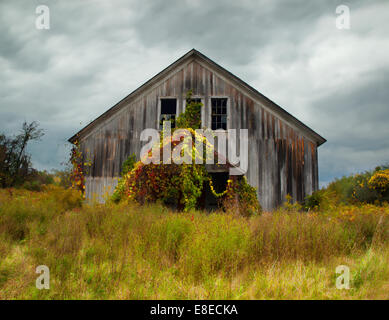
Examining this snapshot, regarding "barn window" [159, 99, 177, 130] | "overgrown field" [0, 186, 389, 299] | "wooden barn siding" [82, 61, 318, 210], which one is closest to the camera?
"overgrown field" [0, 186, 389, 299]

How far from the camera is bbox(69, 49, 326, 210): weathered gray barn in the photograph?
41.2ft

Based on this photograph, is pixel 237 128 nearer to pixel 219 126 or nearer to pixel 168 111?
pixel 219 126

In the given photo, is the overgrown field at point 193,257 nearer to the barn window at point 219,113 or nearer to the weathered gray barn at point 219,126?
the weathered gray barn at point 219,126

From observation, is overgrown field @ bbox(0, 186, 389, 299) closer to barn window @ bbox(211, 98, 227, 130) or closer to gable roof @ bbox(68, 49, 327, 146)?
gable roof @ bbox(68, 49, 327, 146)

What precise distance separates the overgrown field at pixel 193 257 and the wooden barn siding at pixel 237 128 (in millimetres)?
5276

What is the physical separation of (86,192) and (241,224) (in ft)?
29.5

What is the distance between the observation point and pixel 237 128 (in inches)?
511

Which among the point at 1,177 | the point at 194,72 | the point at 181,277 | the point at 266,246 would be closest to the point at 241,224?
the point at 266,246

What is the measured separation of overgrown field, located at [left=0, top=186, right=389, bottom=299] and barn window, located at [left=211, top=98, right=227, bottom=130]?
6838 mm

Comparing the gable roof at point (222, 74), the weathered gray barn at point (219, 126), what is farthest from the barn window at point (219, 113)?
the gable roof at point (222, 74)

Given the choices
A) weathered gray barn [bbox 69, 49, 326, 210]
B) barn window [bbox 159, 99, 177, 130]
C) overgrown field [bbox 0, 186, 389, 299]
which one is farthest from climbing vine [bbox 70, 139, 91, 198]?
overgrown field [bbox 0, 186, 389, 299]

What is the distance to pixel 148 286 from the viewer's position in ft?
13.8

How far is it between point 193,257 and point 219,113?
31.2ft

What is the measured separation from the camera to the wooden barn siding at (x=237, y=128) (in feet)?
41.1
